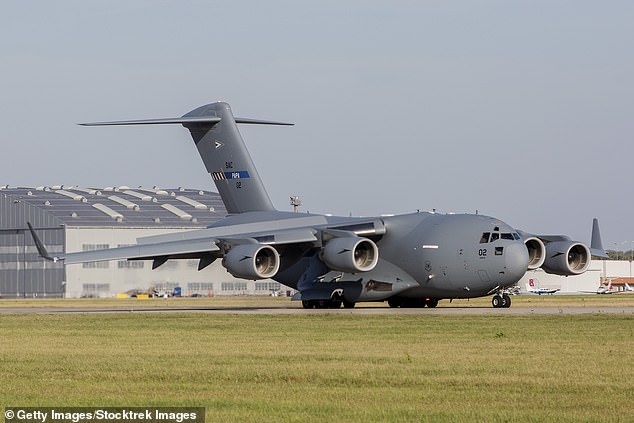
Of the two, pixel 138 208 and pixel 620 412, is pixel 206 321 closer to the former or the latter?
pixel 620 412

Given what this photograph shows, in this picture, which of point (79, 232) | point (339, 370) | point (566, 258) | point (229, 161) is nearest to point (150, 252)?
point (229, 161)

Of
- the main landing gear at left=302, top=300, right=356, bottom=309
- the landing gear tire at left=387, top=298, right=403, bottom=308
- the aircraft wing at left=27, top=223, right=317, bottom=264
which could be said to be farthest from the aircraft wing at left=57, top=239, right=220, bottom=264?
the landing gear tire at left=387, top=298, right=403, bottom=308

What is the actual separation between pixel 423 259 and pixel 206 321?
11280 mm

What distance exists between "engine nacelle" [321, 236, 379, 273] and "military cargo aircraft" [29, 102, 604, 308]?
0.04 meters

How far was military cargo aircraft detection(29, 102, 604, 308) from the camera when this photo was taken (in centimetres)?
4281

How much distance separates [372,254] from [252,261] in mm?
4529

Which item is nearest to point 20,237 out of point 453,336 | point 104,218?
point 104,218

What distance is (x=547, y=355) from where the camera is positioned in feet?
69.3

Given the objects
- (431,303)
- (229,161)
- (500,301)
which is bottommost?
(431,303)

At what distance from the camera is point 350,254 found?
4291cm

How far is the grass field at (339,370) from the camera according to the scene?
567 inches

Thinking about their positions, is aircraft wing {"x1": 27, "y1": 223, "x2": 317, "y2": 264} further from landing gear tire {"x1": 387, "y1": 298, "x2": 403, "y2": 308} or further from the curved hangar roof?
the curved hangar roof

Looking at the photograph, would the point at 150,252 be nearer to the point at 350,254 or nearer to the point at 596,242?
the point at 350,254

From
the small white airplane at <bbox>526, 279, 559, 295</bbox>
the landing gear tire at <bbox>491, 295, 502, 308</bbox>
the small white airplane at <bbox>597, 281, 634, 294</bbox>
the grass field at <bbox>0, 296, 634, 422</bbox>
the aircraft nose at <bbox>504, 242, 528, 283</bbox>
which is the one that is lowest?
the small white airplane at <bbox>597, 281, 634, 294</bbox>
